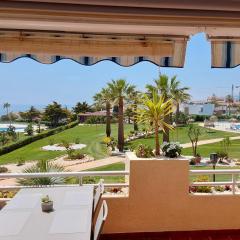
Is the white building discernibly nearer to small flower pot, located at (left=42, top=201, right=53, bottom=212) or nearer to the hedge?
the hedge

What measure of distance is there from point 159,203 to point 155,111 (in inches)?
42.9

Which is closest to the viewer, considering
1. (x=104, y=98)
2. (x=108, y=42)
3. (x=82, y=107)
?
(x=108, y=42)

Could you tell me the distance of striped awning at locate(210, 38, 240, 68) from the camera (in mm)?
3436

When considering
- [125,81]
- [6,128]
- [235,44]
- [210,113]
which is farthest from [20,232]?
[210,113]

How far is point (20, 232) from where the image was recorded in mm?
2252

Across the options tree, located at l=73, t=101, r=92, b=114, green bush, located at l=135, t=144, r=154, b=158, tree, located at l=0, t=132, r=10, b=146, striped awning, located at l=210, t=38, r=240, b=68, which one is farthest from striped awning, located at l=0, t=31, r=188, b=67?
tree, located at l=0, t=132, r=10, b=146

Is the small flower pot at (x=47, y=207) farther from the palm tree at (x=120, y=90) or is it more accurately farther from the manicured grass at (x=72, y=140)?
the manicured grass at (x=72, y=140)

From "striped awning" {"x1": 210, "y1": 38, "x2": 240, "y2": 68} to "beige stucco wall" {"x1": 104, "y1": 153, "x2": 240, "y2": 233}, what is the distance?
118cm

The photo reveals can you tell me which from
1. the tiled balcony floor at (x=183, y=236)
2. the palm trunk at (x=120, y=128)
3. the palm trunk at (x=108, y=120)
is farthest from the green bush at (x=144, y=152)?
the palm trunk at (x=108, y=120)

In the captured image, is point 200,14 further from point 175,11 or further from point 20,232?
point 20,232

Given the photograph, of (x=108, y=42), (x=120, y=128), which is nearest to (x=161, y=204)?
(x=108, y=42)

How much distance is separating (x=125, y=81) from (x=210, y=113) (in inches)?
918

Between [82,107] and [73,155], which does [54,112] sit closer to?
[73,155]

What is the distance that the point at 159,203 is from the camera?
12.8 ft
